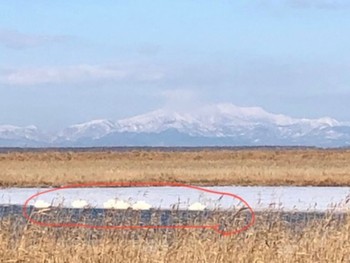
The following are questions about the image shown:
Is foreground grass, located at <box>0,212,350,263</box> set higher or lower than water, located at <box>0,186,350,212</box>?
higher

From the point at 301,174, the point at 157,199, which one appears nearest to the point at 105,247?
the point at 157,199

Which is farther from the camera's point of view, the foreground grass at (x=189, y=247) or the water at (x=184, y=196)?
the water at (x=184, y=196)

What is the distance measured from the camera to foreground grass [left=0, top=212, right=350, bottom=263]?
11.7 metres

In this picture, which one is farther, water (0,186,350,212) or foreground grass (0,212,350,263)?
water (0,186,350,212)

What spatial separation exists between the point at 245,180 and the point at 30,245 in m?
26.4

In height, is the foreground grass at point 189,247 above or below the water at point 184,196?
above

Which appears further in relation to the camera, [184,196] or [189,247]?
[184,196]

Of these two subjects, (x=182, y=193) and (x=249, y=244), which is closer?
(x=249, y=244)

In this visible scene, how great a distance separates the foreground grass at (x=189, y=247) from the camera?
460 inches

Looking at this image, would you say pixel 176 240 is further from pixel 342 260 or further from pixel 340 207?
pixel 340 207

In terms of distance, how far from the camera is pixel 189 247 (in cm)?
1198

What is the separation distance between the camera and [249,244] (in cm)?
1201

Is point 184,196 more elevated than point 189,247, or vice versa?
point 189,247

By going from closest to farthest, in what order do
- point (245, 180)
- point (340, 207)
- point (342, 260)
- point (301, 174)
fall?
point (342, 260) → point (340, 207) → point (245, 180) → point (301, 174)
